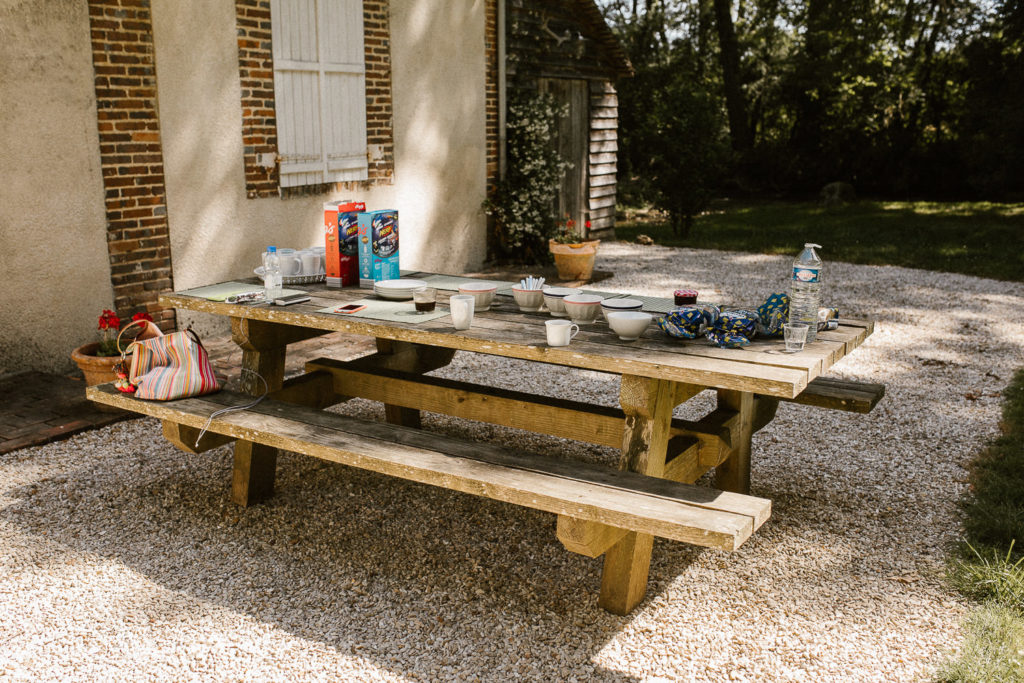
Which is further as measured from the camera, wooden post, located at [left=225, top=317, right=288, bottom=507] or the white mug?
the white mug

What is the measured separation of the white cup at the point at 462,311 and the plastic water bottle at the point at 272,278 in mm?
910

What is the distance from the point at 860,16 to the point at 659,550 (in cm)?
1867

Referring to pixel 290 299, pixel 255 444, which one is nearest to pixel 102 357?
pixel 255 444

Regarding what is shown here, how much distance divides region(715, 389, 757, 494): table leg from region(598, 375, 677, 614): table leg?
2.20 ft

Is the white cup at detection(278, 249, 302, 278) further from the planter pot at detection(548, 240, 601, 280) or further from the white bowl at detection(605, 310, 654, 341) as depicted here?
the planter pot at detection(548, 240, 601, 280)

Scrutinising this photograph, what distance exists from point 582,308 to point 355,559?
131cm

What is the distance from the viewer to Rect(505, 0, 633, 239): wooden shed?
9688mm

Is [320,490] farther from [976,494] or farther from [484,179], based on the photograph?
[484,179]

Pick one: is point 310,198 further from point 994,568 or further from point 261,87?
point 994,568

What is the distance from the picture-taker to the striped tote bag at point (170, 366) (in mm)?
3516

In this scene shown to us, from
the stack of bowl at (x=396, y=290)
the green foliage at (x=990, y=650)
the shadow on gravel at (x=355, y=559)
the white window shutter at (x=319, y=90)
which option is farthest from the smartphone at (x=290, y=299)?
the white window shutter at (x=319, y=90)

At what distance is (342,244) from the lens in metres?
3.84

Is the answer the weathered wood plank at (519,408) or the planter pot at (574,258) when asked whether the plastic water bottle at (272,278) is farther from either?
the planter pot at (574,258)

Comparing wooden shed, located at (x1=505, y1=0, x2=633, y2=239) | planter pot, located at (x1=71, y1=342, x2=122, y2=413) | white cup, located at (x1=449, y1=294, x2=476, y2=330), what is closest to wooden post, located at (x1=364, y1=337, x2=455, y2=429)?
white cup, located at (x1=449, y1=294, x2=476, y2=330)
